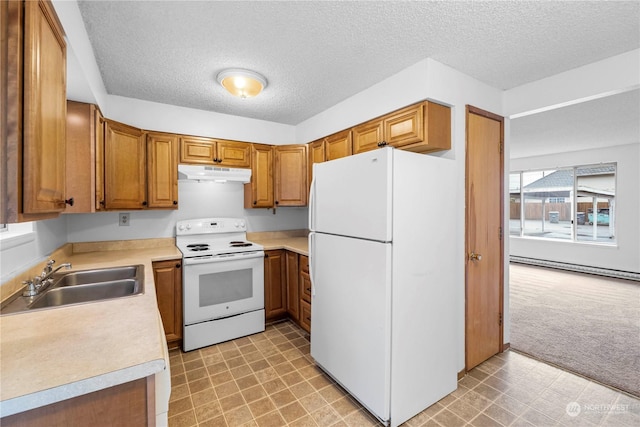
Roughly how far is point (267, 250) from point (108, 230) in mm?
1605

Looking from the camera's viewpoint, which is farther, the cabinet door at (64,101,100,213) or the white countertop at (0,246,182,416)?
the cabinet door at (64,101,100,213)

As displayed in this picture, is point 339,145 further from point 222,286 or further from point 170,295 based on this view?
point 170,295

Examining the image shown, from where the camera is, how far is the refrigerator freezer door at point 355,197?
176 cm

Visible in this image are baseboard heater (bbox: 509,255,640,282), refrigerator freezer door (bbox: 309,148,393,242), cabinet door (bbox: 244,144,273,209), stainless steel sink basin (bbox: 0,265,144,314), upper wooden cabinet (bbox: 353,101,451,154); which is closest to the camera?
stainless steel sink basin (bbox: 0,265,144,314)

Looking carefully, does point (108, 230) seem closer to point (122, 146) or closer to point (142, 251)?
point (142, 251)

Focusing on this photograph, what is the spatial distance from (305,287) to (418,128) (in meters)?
1.86

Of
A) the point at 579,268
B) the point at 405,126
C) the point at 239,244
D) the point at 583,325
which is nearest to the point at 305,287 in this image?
the point at 239,244

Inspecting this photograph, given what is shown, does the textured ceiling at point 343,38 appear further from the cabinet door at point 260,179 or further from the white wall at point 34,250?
the white wall at point 34,250

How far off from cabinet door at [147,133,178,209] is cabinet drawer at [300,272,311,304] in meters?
1.52

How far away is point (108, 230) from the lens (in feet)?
9.48

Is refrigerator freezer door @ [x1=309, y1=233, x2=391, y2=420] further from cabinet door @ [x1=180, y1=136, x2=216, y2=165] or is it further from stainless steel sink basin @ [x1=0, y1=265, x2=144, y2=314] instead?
cabinet door @ [x1=180, y1=136, x2=216, y2=165]

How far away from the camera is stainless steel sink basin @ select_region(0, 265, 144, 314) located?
4.71ft

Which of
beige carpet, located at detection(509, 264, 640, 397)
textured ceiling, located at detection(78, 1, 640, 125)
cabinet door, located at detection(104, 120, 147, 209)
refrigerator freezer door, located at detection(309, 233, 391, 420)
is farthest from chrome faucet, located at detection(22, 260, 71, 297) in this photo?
beige carpet, located at detection(509, 264, 640, 397)

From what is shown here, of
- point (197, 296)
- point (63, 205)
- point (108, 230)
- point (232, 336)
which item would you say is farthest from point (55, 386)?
point (108, 230)
